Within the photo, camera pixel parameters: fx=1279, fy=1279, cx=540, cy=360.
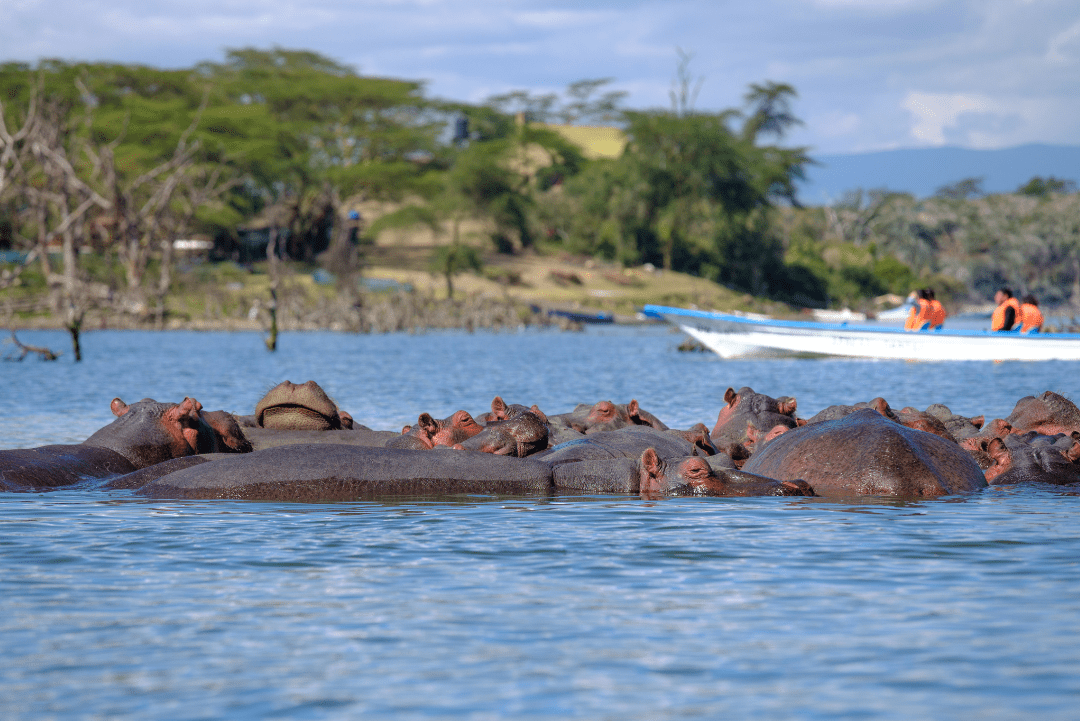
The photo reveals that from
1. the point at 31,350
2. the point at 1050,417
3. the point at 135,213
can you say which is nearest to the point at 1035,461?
the point at 1050,417

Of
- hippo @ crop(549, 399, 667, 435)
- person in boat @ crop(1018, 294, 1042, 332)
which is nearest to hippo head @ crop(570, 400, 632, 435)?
hippo @ crop(549, 399, 667, 435)

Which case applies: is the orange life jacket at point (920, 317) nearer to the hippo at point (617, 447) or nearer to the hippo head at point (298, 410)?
the hippo at point (617, 447)

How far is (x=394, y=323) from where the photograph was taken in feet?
202

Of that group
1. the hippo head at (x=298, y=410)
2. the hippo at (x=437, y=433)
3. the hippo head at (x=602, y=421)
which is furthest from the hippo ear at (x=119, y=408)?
the hippo head at (x=602, y=421)

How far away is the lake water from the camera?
17.4 feet

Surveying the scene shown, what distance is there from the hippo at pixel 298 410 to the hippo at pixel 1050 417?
686 cm

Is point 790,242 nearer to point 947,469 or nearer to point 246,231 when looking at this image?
point 246,231

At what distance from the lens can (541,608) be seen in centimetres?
677

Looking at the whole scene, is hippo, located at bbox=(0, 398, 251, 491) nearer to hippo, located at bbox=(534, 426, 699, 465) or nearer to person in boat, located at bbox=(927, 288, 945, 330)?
hippo, located at bbox=(534, 426, 699, 465)

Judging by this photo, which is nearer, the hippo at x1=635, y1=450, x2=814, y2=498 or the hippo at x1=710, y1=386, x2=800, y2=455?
the hippo at x1=635, y1=450, x2=814, y2=498

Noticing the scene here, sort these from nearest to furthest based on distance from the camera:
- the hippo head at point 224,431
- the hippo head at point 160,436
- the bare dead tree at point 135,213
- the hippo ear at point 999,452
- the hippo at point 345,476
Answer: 1. the hippo at point 345,476
2. the hippo ear at point 999,452
3. the hippo head at point 160,436
4. the hippo head at point 224,431
5. the bare dead tree at point 135,213

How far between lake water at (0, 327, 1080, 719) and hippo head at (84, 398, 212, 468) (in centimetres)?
100

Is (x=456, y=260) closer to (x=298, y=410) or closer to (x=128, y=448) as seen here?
(x=298, y=410)

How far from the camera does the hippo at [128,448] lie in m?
11.0
